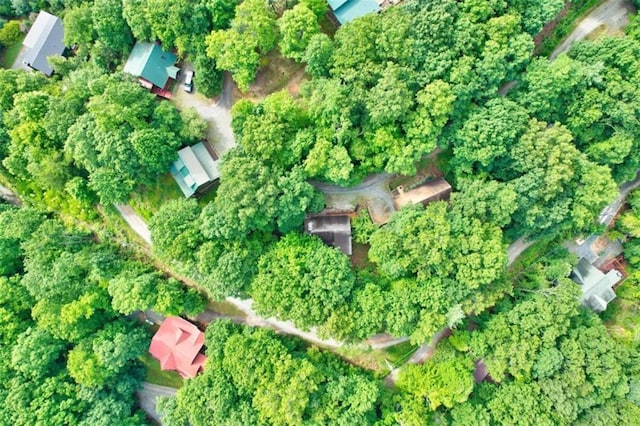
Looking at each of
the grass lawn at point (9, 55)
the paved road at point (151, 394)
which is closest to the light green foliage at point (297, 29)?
the grass lawn at point (9, 55)

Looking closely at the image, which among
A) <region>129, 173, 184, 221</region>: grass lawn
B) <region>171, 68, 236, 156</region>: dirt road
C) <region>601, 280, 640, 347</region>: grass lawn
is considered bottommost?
<region>601, 280, 640, 347</region>: grass lawn

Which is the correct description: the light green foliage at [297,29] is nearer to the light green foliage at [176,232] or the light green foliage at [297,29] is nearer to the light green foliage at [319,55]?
the light green foliage at [319,55]

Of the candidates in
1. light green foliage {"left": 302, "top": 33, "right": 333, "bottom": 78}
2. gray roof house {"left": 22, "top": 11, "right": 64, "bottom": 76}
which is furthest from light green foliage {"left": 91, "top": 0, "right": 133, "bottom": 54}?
light green foliage {"left": 302, "top": 33, "right": 333, "bottom": 78}

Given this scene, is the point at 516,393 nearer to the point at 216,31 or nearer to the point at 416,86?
the point at 416,86

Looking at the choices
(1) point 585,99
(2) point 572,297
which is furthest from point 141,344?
(1) point 585,99

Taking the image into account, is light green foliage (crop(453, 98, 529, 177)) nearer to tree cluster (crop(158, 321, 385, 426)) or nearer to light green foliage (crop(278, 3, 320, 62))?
light green foliage (crop(278, 3, 320, 62))

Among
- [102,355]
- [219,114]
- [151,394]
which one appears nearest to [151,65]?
[219,114]

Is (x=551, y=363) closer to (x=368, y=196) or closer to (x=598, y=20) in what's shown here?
(x=368, y=196)
